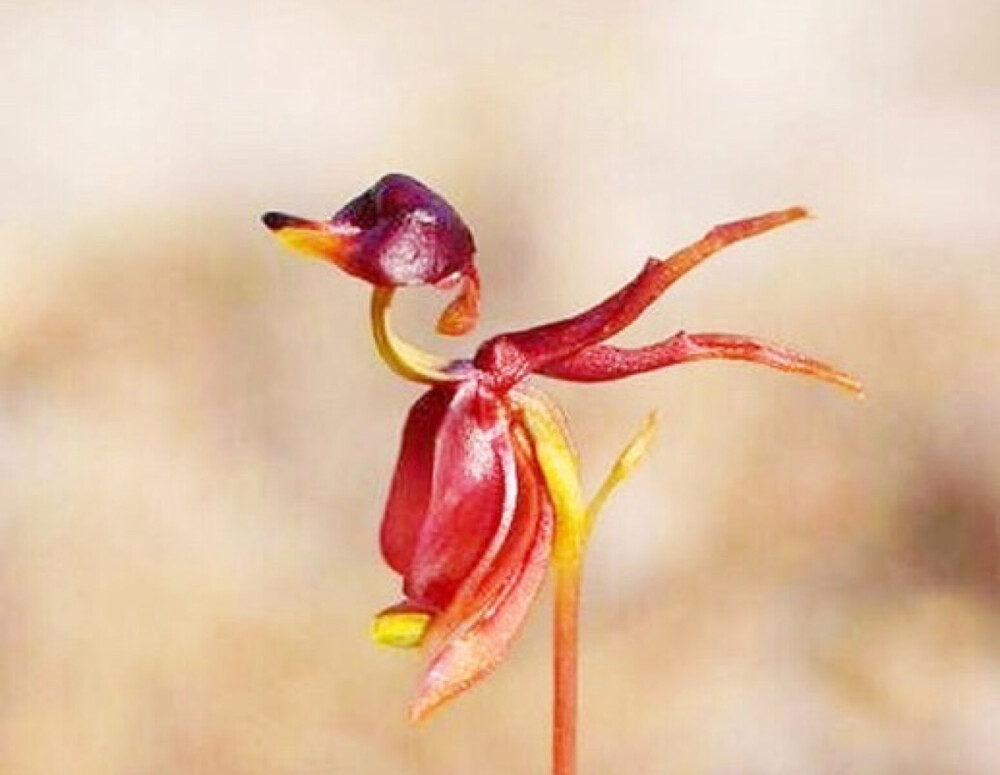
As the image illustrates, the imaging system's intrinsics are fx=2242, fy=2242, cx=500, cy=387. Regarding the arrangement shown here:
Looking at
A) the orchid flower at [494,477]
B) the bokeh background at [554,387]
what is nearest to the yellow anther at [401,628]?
the orchid flower at [494,477]

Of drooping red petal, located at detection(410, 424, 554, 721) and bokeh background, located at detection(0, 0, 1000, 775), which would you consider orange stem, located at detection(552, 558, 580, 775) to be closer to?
drooping red petal, located at detection(410, 424, 554, 721)

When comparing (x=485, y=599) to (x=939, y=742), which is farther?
(x=939, y=742)

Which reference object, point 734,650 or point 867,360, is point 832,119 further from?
point 734,650

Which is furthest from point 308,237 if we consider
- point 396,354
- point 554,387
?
point 554,387

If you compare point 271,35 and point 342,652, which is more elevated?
point 271,35

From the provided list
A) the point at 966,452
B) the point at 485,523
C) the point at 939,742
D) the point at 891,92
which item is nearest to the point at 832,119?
the point at 891,92

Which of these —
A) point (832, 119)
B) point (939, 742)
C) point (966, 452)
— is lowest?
point (939, 742)

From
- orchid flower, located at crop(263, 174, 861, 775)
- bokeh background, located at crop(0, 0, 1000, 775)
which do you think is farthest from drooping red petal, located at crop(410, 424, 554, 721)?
bokeh background, located at crop(0, 0, 1000, 775)
